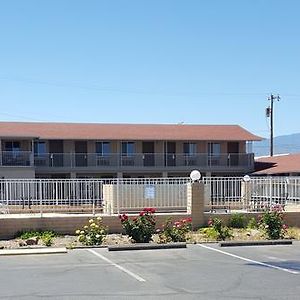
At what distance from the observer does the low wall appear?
19016 millimetres

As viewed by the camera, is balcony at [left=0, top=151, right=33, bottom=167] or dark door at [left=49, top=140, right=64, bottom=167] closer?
balcony at [left=0, top=151, right=33, bottom=167]

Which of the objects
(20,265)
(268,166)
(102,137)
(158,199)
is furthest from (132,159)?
(20,265)

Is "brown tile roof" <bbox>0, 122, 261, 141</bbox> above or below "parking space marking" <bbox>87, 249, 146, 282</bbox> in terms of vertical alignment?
above

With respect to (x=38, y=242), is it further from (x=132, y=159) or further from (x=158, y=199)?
(x=132, y=159)

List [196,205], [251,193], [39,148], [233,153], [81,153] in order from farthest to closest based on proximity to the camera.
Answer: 1. [233,153]
2. [81,153]
3. [39,148]
4. [251,193]
5. [196,205]

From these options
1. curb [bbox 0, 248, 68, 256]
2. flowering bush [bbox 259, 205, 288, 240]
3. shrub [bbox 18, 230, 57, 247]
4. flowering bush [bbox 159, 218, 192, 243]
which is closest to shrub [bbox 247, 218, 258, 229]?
flowering bush [bbox 259, 205, 288, 240]

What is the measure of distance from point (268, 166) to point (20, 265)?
39824mm

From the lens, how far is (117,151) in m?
49.1

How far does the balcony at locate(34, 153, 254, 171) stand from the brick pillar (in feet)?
90.2

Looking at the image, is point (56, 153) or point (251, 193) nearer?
point (251, 193)

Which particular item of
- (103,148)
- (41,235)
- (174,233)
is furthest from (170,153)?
(174,233)

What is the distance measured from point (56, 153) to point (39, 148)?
146cm

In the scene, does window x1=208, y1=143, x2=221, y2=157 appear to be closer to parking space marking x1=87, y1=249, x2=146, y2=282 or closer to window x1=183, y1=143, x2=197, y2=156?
window x1=183, y1=143, x2=197, y2=156

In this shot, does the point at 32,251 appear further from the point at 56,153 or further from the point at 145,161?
the point at 145,161
